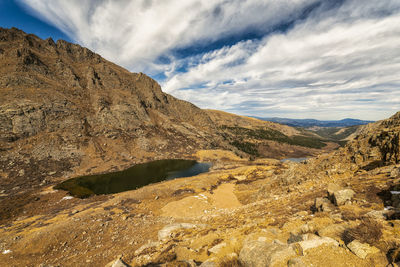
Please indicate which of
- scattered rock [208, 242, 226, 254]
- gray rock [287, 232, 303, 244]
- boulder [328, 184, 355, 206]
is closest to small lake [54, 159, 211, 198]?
scattered rock [208, 242, 226, 254]

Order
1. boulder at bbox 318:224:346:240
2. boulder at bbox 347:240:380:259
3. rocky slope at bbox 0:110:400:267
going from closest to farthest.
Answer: boulder at bbox 347:240:380:259 → rocky slope at bbox 0:110:400:267 → boulder at bbox 318:224:346:240

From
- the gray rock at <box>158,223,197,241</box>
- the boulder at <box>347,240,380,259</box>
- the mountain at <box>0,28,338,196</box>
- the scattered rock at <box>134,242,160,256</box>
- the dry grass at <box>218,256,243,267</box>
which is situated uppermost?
the mountain at <box>0,28,338,196</box>

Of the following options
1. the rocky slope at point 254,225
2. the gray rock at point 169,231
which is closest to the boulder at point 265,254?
the rocky slope at point 254,225

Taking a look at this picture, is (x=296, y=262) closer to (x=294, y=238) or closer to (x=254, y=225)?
(x=294, y=238)

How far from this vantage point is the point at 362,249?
472cm

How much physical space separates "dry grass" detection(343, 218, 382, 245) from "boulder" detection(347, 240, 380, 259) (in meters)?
0.44

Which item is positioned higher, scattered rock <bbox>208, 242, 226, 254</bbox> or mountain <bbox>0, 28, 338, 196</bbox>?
mountain <bbox>0, 28, 338, 196</bbox>

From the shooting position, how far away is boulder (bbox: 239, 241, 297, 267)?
526 cm

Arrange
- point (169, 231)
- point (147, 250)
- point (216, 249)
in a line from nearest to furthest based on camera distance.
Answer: point (216, 249), point (147, 250), point (169, 231)

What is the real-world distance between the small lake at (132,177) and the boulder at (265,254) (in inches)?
1828

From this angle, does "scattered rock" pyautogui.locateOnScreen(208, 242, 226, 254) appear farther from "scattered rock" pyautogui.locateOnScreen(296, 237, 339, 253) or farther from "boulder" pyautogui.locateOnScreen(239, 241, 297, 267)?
"scattered rock" pyautogui.locateOnScreen(296, 237, 339, 253)

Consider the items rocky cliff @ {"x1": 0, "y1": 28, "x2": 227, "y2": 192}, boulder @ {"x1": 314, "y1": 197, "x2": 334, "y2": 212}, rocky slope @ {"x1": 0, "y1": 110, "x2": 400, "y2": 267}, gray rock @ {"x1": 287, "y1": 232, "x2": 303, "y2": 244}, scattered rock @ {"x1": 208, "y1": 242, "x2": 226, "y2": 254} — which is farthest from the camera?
rocky cliff @ {"x1": 0, "y1": 28, "x2": 227, "y2": 192}

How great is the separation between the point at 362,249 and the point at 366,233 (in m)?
1.45

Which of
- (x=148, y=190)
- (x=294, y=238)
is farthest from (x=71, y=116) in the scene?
(x=294, y=238)
